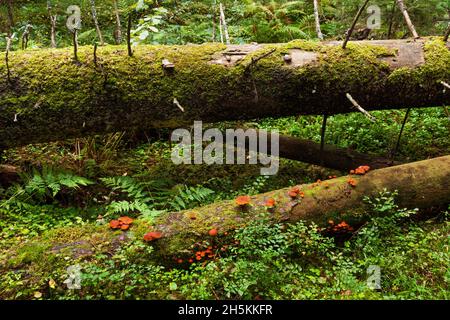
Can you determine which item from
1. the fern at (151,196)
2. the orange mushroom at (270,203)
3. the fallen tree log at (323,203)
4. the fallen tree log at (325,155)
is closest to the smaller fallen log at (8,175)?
the fern at (151,196)

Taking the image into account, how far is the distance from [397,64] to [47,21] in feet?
29.2

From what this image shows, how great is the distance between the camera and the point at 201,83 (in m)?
5.02

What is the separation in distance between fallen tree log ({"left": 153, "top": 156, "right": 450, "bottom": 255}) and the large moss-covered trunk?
1.15m

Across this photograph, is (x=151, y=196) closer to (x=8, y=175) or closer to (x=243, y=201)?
(x=243, y=201)

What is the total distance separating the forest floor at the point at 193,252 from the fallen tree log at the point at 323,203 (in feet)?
0.43

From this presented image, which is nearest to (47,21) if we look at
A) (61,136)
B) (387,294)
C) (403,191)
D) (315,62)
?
(61,136)

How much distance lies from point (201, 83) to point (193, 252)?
217cm

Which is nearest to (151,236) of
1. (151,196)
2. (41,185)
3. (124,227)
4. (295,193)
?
(124,227)

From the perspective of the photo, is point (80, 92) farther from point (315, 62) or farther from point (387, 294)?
point (387, 294)

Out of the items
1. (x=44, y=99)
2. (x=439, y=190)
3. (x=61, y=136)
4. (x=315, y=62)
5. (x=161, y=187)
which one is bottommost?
(x=161, y=187)

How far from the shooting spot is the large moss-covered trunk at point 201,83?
4809mm

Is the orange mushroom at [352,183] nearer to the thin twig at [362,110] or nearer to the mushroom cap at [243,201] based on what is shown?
the thin twig at [362,110]

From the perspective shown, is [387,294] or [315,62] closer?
[387,294]
